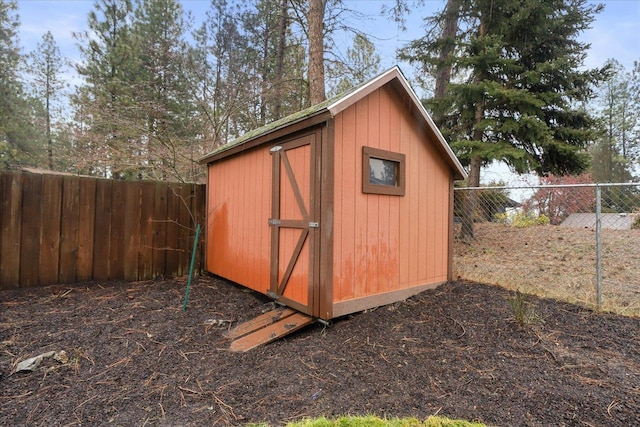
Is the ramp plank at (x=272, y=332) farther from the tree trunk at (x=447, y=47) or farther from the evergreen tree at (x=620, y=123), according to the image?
the evergreen tree at (x=620, y=123)

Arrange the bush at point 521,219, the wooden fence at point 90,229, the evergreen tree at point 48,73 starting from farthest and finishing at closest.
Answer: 1. the evergreen tree at point 48,73
2. the bush at point 521,219
3. the wooden fence at point 90,229

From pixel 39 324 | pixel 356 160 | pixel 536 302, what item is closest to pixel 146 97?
pixel 39 324

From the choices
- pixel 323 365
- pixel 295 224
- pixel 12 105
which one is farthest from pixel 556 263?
pixel 12 105

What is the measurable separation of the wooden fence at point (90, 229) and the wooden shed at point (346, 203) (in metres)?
1.20

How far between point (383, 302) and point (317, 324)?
0.84 meters

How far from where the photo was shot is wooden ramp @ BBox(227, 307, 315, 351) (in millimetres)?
2942

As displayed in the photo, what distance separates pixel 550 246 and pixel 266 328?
654 centimetres

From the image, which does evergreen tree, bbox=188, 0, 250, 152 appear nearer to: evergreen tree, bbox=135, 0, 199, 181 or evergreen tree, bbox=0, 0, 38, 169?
evergreen tree, bbox=135, 0, 199, 181

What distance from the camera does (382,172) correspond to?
3674 mm

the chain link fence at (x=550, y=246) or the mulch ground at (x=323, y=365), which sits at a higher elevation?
the chain link fence at (x=550, y=246)

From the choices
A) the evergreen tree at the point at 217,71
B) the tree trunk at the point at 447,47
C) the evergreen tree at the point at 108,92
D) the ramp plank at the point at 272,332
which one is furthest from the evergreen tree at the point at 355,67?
the ramp plank at the point at 272,332

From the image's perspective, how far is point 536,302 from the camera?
12.4 feet

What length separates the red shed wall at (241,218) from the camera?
4059 mm

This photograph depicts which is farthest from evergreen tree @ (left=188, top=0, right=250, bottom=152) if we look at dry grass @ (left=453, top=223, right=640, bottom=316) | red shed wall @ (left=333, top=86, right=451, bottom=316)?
dry grass @ (left=453, top=223, right=640, bottom=316)
